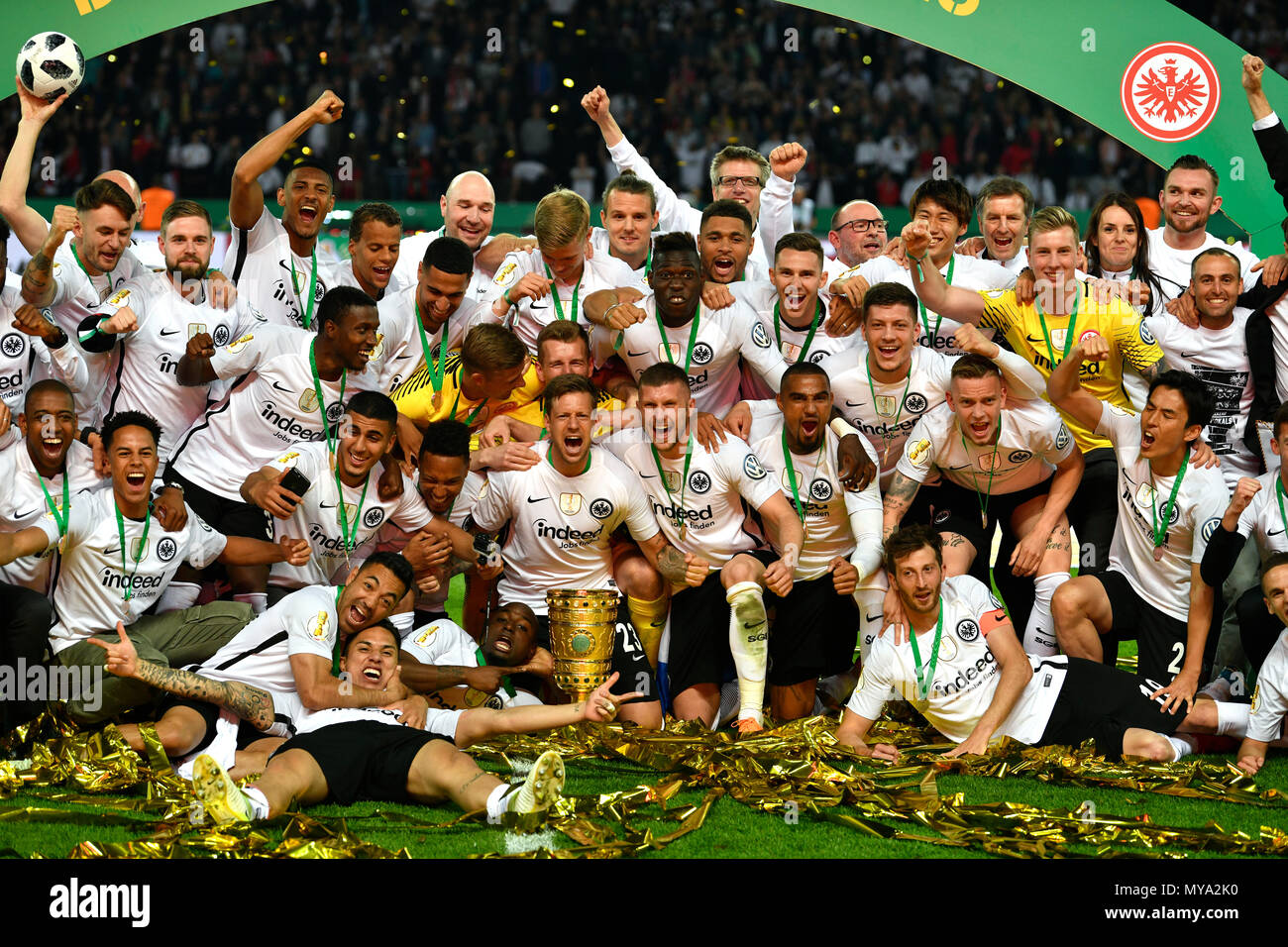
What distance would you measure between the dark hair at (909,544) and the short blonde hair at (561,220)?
6.90 ft

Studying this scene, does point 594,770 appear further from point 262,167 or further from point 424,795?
point 262,167

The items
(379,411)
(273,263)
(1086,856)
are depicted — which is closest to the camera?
(1086,856)

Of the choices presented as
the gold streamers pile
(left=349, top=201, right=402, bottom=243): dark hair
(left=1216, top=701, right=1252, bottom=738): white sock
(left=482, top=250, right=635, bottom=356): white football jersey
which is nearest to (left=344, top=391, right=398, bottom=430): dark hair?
(left=482, top=250, right=635, bottom=356): white football jersey

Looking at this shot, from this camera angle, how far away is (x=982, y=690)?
18.4ft

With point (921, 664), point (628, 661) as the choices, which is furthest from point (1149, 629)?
point (628, 661)

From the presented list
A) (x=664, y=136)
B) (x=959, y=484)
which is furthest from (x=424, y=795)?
(x=664, y=136)

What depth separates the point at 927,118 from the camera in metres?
18.5

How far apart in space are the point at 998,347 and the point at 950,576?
1019mm

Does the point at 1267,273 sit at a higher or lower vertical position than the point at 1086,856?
higher

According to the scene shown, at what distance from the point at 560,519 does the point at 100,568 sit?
1877 mm

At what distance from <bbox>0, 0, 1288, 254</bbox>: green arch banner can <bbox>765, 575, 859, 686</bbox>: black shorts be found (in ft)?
12.8

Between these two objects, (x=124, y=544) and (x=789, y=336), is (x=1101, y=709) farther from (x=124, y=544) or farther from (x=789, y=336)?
(x=124, y=544)

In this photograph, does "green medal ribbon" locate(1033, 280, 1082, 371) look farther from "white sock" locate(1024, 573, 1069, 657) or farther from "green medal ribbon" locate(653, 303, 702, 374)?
"green medal ribbon" locate(653, 303, 702, 374)

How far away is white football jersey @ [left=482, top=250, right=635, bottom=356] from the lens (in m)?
6.65
